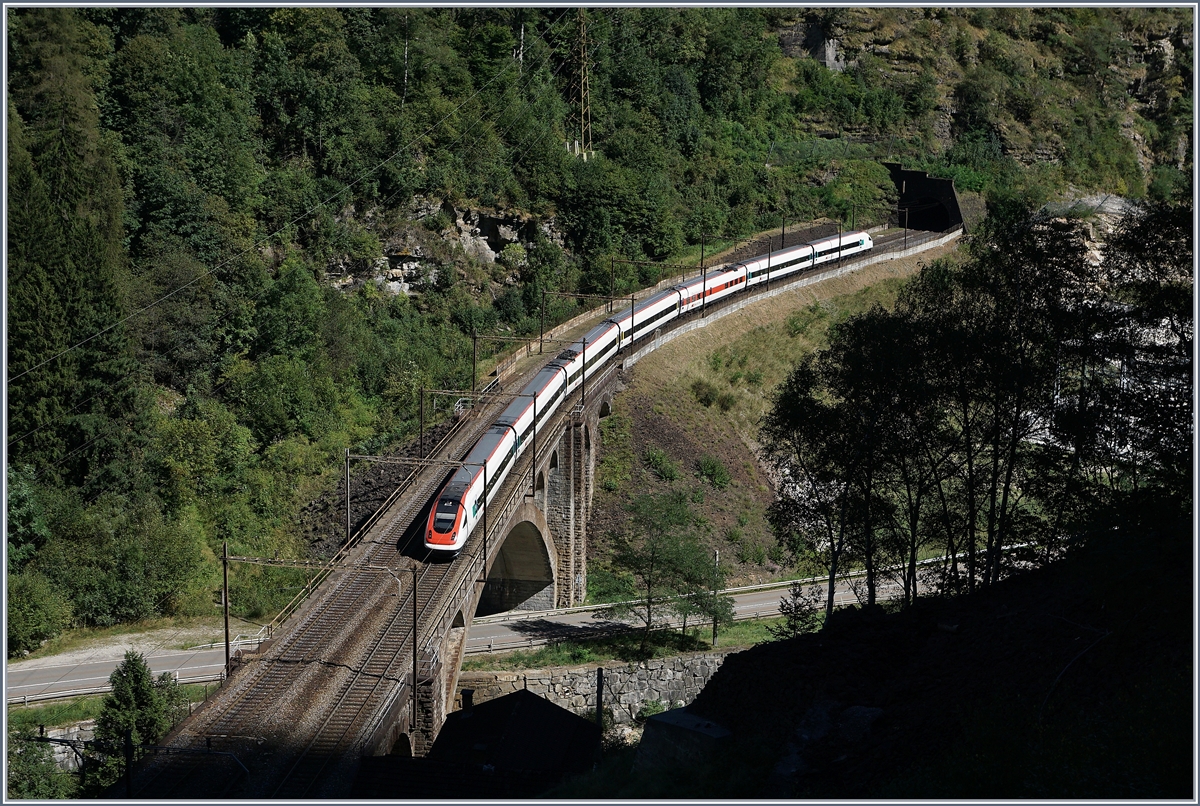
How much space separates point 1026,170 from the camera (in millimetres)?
101688

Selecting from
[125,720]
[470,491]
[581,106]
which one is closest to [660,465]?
[470,491]

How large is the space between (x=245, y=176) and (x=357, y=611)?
35.1 m

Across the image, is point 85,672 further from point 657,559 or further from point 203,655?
point 657,559

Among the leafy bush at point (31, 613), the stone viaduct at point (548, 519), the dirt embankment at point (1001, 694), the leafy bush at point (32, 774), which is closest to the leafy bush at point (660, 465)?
the stone viaduct at point (548, 519)

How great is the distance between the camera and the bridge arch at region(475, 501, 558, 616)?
52.1 m

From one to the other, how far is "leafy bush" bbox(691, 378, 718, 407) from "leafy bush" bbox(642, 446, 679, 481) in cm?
668

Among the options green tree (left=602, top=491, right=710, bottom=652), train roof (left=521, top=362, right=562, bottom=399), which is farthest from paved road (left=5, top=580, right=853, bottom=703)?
train roof (left=521, top=362, right=562, bottom=399)

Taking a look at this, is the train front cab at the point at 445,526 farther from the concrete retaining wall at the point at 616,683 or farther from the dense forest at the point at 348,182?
the dense forest at the point at 348,182

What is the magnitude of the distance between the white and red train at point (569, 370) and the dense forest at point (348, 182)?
7358mm

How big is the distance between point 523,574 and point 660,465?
11.0 meters

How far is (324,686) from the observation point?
3203 cm

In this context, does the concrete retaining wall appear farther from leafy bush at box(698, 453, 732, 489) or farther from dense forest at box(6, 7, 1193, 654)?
leafy bush at box(698, 453, 732, 489)

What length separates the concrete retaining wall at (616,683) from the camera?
4309 centimetres

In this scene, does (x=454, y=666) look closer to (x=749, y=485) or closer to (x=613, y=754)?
(x=613, y=754)
